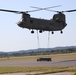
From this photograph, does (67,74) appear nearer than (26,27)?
Yes

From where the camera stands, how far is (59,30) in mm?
52969

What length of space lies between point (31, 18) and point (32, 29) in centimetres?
191

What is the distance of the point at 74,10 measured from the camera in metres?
37.3

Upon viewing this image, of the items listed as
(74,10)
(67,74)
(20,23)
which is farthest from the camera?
(20,23)

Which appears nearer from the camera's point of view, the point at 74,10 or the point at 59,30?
the point at 74,10

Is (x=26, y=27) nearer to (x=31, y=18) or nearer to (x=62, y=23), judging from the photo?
(x=31, y=18)

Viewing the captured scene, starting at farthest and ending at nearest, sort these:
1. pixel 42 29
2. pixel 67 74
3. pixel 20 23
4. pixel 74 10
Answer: pixel 42 29, pixel 20 23, pixel 74 10, pixel 67 74

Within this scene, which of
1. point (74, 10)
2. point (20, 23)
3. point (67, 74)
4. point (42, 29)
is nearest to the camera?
point (67, 74)

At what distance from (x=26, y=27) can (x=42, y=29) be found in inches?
146

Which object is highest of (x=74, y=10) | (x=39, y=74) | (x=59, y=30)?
(x=74, y=10)

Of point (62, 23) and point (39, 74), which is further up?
point (62, 23)

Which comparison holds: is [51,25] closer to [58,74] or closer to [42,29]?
[42,29]

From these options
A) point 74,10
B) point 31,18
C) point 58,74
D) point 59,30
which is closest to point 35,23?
point 31,18

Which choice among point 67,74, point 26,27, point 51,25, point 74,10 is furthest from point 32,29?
point 67,74
